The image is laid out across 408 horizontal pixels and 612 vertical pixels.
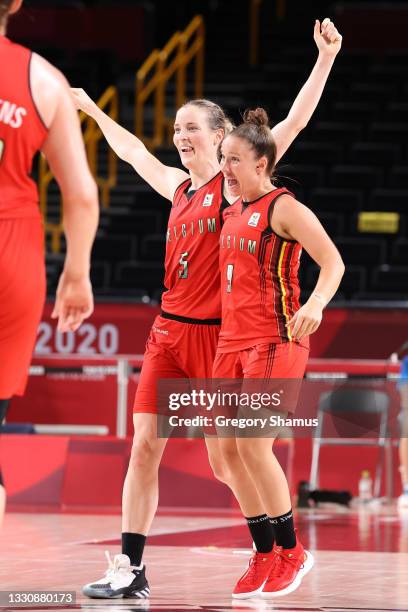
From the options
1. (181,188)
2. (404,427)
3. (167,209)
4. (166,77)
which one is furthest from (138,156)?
(166,77)

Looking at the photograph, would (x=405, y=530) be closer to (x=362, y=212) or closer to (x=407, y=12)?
(x=362, y=212)

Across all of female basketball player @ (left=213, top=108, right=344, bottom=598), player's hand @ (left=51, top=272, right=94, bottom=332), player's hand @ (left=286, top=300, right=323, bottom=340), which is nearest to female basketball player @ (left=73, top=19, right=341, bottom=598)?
female basketball player @ (left=213, top=108, right=344, bottom=598)

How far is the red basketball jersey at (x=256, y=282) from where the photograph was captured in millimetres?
5613

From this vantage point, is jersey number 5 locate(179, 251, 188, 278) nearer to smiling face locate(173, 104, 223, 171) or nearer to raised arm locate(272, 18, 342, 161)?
smiling face locate(173, 104, 223, 171)

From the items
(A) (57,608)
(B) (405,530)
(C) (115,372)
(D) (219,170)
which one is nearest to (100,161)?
(C) (115,372)

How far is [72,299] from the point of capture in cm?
400

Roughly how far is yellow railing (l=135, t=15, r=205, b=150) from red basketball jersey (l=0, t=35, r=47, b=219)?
14.9 metres

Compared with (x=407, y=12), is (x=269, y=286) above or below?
below

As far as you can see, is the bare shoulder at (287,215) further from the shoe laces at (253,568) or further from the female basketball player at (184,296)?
the shoe laces at (253,568)

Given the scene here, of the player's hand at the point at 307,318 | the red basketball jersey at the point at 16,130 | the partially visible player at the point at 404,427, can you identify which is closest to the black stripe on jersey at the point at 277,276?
the player's hand at the point at 307,318

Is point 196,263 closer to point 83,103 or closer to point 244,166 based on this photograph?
point 244,166

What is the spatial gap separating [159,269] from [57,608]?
1134 cm

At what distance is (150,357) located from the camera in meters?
5.88

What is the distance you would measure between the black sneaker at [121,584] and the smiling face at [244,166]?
1.75m
